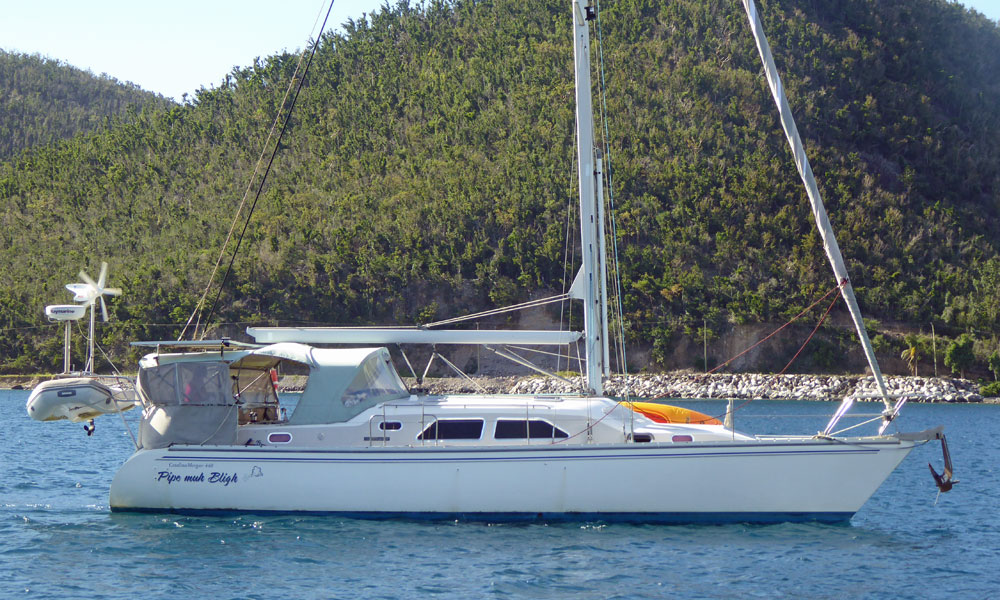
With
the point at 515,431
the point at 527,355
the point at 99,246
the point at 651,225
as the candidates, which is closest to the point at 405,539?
the point at 515,431

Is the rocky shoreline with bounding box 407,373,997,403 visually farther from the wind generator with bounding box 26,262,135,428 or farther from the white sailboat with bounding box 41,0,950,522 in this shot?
the wind generator with bounding box 26,262,135,428

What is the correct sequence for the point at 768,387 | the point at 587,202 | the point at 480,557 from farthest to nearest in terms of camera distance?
1. the point at 768,387
2. the point at 587,202
3. the point at 480,557

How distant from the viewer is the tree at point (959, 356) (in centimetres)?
5553

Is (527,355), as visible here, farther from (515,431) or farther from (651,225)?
(515,431)

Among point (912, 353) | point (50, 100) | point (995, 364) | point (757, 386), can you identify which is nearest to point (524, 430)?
point (757, 386)

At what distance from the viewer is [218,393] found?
605 inches

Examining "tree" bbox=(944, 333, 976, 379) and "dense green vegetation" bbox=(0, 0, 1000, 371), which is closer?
"tree" bbox=(944, 333, 976, 379)

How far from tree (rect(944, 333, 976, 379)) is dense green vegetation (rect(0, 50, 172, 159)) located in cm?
9181

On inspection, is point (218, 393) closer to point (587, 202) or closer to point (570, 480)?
point (570, 480)

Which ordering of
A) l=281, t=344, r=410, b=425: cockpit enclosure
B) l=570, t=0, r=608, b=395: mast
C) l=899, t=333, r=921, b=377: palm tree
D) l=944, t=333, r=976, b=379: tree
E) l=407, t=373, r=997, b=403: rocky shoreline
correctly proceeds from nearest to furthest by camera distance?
l=281, t=344, r=410, b=425: cockpit enclosure, l=570, t=0, r=608, b=395: mast, l=407, t=373, r=997, b=403: rocky shoreline, l=944, t=333, r=976, b=379: tree, l=899, t=333, r=921, b=377: palm tree

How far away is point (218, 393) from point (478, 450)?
4628 mm

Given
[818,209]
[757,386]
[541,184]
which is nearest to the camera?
[818,209]

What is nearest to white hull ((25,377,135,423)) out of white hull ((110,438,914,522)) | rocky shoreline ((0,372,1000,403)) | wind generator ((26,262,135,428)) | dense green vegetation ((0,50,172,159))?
wind generator ((26,262,135,428))

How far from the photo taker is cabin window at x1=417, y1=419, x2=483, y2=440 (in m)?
14.8
